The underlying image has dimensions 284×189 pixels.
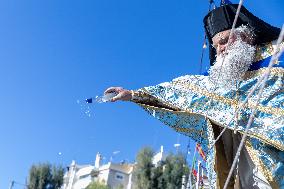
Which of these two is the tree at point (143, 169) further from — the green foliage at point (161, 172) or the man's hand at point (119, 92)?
the man's hand at point (119, 92)

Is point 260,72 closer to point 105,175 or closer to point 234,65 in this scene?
point 234,65

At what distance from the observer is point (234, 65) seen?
3.68 m

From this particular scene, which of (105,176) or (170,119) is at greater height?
(105,176)

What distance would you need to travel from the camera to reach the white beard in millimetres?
3643

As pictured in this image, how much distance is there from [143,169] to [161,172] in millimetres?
1393

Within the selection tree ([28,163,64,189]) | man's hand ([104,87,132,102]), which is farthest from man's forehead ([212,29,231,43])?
tree ([28,163,64,189])

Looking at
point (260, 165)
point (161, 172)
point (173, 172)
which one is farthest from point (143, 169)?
point (260, 165)

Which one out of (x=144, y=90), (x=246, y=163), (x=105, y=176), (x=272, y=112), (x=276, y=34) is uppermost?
(x=105, y=176)

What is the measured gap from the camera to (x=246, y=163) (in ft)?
11.8

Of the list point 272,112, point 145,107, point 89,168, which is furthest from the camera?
point 89,168

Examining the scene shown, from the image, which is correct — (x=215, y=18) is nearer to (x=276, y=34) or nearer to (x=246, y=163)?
(x=276, y=34)

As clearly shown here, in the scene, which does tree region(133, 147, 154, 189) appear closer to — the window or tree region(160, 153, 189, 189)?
tree region(160, 153, 189, 189)

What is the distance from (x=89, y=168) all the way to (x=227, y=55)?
5084 cm

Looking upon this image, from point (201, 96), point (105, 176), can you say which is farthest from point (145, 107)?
point (105, 176)
